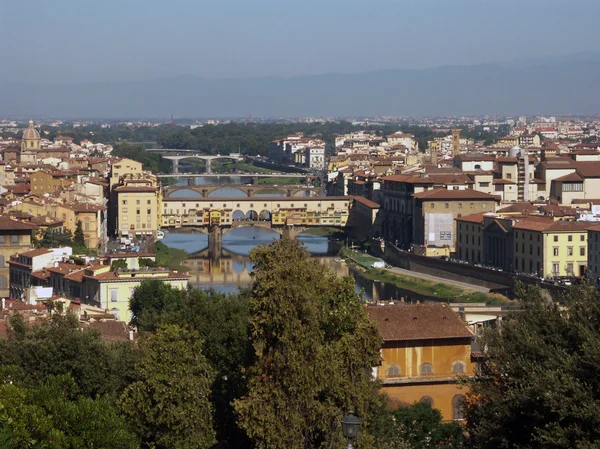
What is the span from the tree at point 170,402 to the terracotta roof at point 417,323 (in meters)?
3.13

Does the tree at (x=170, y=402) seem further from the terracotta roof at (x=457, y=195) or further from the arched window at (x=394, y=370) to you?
the terracotta roof at (x=457, y=195)

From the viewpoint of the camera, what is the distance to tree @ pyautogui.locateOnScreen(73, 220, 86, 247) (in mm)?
29269

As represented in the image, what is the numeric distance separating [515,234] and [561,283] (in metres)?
3.10

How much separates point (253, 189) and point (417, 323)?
1522 inches

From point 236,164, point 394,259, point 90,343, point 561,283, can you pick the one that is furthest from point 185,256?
point 236,164

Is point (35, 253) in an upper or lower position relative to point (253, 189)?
upper

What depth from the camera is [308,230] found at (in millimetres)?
44000

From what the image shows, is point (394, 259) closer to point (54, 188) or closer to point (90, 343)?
point (54, 188)

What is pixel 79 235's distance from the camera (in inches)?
1179

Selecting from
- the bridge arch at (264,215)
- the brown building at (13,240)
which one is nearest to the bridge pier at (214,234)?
the bridge arch at (264,215)

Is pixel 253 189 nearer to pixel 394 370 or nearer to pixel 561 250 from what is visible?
pixel 561 250

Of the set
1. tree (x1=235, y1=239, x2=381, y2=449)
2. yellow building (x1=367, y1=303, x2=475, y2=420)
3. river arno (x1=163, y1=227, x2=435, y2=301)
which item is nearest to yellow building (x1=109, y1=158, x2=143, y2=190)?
river arno (x1=163, y1=227, x2=435, y2=301)

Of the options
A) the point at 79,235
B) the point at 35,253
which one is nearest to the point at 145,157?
the point at 79,235

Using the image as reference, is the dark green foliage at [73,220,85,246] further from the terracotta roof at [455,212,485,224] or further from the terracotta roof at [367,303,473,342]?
the terracotta roof at [367,303,473,342]
